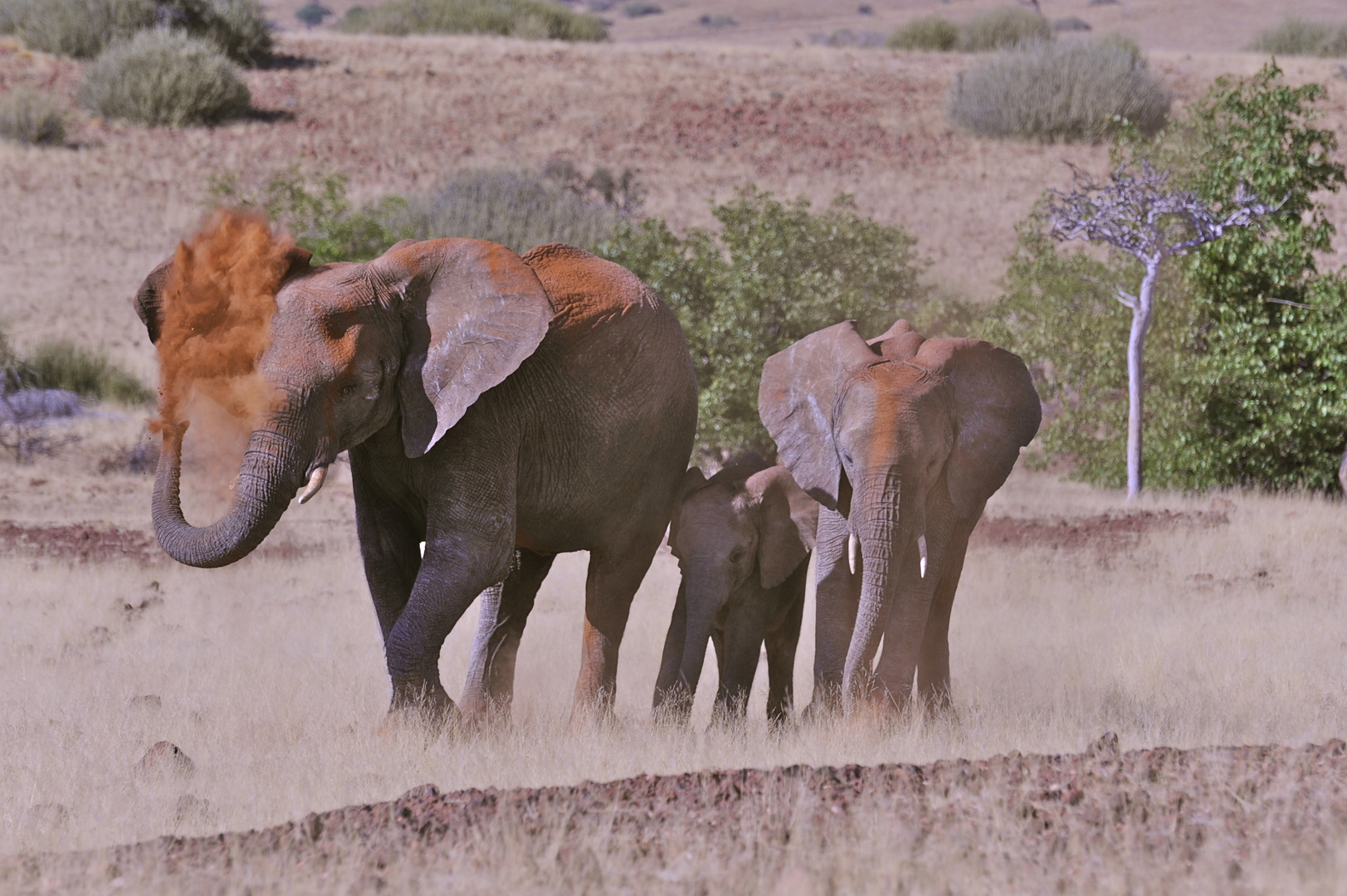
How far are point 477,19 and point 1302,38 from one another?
37708 mm

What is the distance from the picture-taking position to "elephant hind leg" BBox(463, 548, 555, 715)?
8297mm

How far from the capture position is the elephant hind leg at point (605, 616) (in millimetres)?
8227

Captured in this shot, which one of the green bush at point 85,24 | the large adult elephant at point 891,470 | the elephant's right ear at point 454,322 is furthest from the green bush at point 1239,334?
the green bush at point 85,24

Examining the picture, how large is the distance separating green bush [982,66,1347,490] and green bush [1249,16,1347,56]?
55.1m

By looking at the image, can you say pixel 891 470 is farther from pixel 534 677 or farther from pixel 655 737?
pixel 534 677

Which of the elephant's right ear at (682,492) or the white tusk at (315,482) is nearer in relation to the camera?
the white tusk at (315,482)

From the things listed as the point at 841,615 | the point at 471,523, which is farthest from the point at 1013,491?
the point at 471,523

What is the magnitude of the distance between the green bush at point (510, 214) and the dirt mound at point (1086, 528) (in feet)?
52.5

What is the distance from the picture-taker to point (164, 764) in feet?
22.5

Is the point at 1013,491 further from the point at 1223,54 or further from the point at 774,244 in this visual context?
the point at 1223,54

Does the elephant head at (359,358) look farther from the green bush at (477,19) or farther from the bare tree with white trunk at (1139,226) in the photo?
the green bush at (477,19)

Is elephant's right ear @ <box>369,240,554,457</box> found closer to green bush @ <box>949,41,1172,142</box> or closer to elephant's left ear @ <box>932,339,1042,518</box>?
elephant's left ear @ <box>932,339,1042,518</box>

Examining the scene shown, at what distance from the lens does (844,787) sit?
570 cm

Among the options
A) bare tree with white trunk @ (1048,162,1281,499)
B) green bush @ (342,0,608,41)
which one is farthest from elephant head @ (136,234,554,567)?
green bush @ (342,0,608,41)
